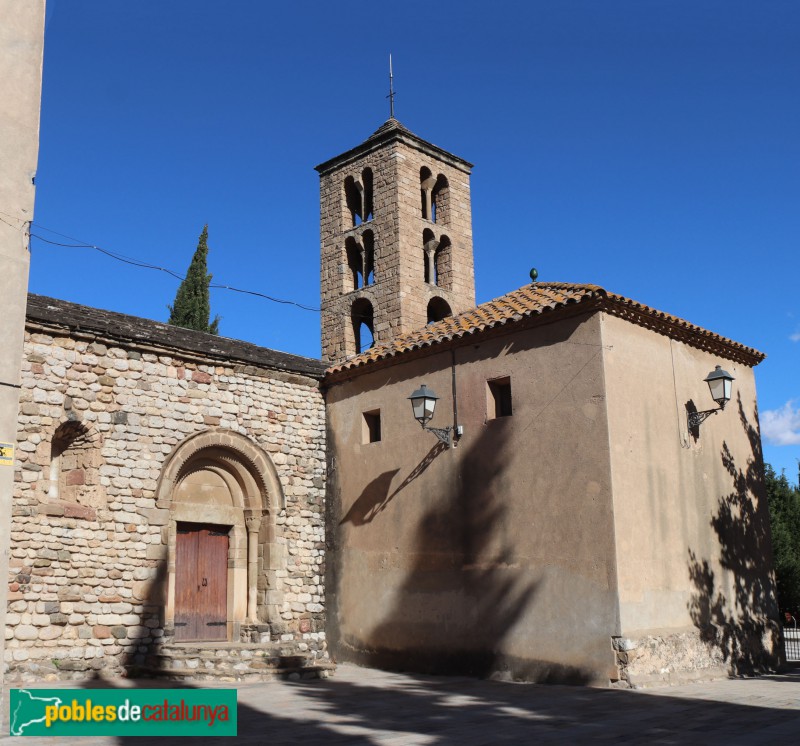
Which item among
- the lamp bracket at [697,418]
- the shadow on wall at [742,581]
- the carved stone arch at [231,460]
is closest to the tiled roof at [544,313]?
the lamp bracket at [697,418]

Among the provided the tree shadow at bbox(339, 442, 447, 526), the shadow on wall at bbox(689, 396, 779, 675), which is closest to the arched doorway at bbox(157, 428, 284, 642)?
the tree shadow at bbox(339, 442, 447, 526)

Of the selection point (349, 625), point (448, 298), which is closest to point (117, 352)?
point (349, 625)

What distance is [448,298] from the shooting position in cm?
1922

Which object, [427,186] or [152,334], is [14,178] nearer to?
[152,334]

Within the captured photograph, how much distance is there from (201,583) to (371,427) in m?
3.89

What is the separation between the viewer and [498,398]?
13047 millimetres

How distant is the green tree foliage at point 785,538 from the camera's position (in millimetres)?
23812

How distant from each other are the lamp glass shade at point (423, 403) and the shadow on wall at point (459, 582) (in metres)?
0.88

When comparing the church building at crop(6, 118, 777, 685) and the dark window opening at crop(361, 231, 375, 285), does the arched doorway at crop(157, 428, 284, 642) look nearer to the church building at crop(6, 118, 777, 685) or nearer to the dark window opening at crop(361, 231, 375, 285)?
the church building at crop(6, 118, 777, 685)

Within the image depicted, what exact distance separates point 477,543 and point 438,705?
3519 mm

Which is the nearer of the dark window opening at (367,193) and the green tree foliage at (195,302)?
the dark window opening at (367,193)

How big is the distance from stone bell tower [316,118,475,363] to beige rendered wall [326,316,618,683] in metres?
3.77

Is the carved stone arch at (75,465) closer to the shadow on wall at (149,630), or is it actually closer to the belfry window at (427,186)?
the shadow on wall at (149,630)

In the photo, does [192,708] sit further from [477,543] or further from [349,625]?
[349,625]
